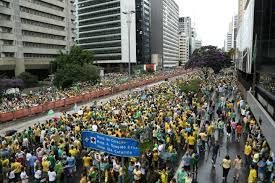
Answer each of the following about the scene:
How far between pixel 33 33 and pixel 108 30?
55.2 metres

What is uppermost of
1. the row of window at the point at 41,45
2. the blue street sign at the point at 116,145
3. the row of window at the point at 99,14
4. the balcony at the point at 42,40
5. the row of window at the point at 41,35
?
the row of window at the point at 99,14

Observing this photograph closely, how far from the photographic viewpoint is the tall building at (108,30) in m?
122

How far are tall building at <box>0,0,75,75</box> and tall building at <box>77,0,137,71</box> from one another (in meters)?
35.8

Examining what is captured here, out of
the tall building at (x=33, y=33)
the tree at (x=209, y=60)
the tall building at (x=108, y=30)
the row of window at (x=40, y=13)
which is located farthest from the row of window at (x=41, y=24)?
the tall building at (x=108, y=30)

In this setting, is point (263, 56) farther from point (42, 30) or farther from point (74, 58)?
point (42, 30)

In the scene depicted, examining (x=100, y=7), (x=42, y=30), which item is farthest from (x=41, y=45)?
(x=100, y=7)

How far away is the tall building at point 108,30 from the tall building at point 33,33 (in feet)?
118

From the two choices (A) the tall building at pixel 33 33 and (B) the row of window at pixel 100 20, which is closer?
(A) the tall building at pixel 33 33

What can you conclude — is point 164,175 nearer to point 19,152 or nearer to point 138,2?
point 19,152

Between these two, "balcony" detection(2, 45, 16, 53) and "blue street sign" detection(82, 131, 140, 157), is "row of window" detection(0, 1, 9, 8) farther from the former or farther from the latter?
"blue street sign" detection(82, 131, 140, 157)

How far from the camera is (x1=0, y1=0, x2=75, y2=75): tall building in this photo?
64938 mm

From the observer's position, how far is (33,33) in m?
73.3

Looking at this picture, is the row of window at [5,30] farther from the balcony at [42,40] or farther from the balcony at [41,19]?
the balcony at [41,19]

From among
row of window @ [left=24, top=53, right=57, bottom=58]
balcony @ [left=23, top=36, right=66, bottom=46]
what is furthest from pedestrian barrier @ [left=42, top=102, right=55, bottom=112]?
row of window @ [left=24, top=53, right=57, bottom=58]
